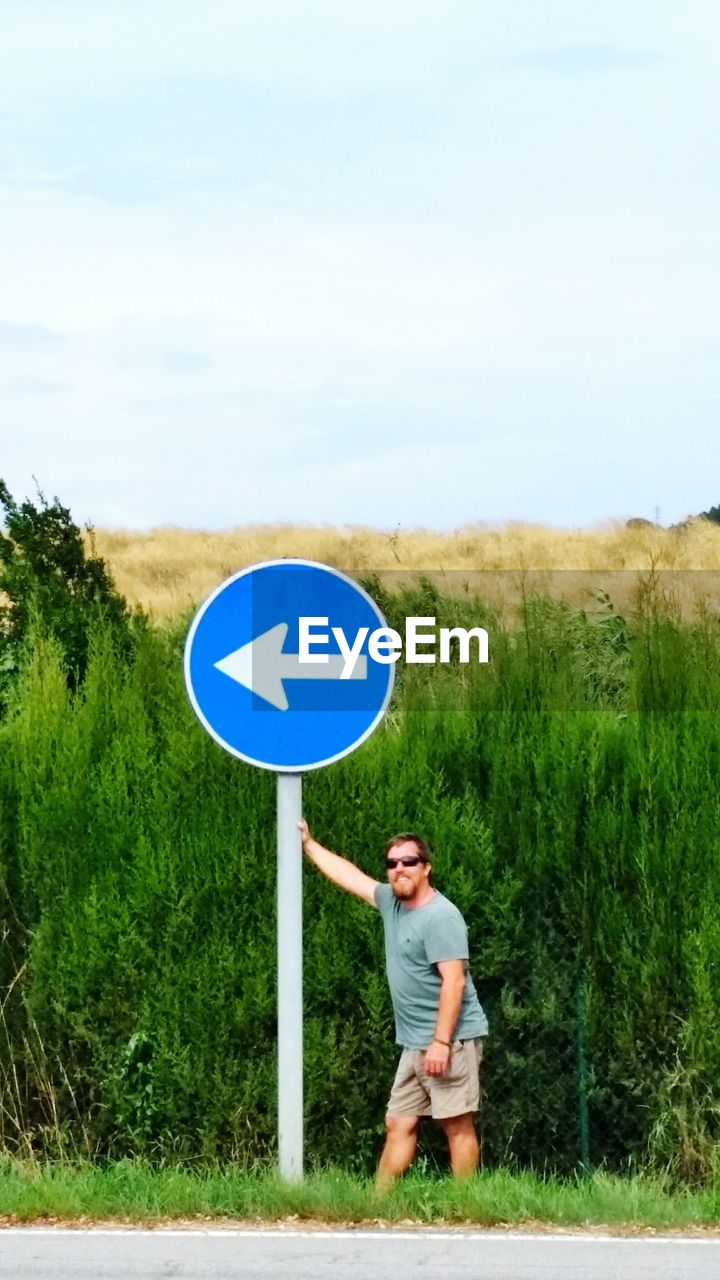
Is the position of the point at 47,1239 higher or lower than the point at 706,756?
lower

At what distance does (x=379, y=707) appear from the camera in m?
8.02

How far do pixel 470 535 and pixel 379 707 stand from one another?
45700 mm

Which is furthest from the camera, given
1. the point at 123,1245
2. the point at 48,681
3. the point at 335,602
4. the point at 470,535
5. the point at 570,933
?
the point at 470,535

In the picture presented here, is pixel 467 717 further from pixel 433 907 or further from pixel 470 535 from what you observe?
pixel 470 535

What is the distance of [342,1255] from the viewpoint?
22.9 ft

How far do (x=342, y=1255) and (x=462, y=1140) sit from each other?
5.12 feet

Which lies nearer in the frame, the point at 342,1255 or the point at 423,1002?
the point at 342,1255

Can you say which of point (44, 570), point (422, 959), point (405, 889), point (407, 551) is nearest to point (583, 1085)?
point (422, 959)

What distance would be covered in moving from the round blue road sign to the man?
45cm

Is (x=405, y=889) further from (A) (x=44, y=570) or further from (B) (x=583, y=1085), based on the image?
(A) (x=44, y=570)

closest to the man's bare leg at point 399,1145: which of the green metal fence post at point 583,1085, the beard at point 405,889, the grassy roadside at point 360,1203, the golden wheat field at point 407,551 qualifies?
the grassy roadside at point 360,1203

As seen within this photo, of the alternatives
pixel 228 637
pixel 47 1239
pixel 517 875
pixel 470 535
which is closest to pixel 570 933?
pixel 517 875

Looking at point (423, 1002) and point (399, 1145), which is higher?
point (423, 1002)

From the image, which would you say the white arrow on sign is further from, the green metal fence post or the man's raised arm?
the green metal fence post
